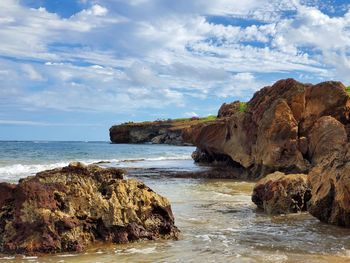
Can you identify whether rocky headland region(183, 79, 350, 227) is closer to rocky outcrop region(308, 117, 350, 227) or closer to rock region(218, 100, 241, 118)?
rocky outcrop region(308, 117, 350, 227)

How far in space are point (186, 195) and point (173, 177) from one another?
8.50 metres

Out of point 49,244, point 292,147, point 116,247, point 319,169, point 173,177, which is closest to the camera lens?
point 49,244

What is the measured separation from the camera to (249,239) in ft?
34.0

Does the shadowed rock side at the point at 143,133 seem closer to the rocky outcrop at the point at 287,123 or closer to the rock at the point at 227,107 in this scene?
the rock at the point at 227,107

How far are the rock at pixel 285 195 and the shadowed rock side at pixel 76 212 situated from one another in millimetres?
4576

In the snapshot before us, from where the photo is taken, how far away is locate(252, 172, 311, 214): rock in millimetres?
14135

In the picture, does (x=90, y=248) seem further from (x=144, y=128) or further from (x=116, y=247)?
Result: (x=144, y=128)

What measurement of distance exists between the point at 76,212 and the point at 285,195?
7.06 metres

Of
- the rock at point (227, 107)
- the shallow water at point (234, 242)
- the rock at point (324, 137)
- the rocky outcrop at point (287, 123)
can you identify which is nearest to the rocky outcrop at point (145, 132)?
the rock at point (227, 107)

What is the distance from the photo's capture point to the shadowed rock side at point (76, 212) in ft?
29.7

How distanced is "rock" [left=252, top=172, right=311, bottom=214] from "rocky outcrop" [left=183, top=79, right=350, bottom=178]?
8.61 m

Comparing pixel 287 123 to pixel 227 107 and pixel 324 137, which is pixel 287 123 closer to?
pixel 324 137

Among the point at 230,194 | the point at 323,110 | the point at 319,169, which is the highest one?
the point at 323,110

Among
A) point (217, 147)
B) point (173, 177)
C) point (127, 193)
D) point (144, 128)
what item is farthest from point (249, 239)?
point (144, 128)
